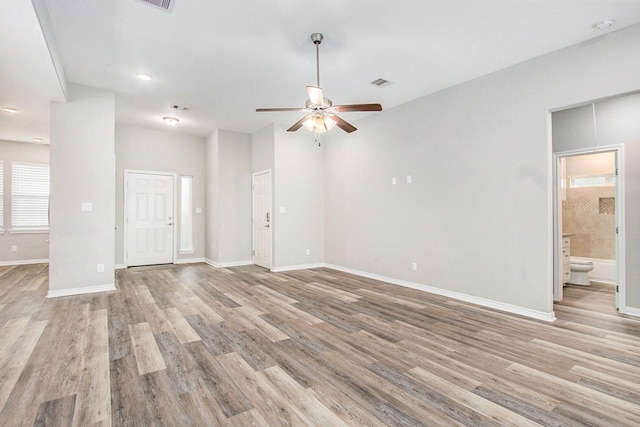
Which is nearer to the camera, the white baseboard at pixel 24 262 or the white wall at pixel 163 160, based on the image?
the white wall at pixel 163 160

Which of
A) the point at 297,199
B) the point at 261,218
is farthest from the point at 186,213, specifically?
the point at 297,199

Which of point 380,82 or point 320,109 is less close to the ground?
point 380,82

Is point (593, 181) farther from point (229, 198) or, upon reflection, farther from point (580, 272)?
point (229, 198)

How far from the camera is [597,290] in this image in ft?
15.9

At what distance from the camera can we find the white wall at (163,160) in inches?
261

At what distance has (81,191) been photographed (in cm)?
458

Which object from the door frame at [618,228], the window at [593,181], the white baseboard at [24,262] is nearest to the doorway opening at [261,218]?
the door frame at [618,228]

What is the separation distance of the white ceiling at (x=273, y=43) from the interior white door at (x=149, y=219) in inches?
→ 89.9

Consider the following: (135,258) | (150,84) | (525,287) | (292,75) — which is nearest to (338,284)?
(525,287)

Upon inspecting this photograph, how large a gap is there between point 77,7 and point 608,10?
4.79 m

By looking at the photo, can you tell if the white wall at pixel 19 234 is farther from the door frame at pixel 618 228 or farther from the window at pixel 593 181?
the window at pixel 593 181

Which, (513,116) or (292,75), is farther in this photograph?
(292,75)

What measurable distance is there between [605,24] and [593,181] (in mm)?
3835

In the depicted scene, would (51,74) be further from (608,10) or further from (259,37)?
(608,10)
